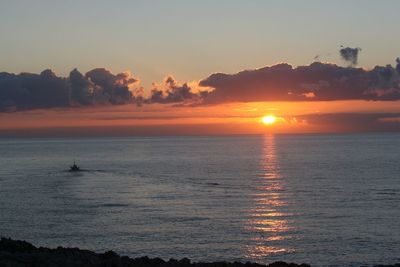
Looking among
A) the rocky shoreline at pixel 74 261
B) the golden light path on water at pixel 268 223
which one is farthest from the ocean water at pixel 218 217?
the rocky shoreline at pixel 74 261

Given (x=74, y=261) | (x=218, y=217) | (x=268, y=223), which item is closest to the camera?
(x=74, y=261)

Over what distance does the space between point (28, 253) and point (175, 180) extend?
91.1 m

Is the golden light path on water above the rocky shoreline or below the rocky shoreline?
below

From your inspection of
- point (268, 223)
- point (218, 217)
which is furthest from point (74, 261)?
point (218, 217)

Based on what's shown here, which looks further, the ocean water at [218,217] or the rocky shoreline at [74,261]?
the ocean water at [218,217]

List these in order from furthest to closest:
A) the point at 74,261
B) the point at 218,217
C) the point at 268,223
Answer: the point at 218,217 < the point at 268,223 < the point at 74,261

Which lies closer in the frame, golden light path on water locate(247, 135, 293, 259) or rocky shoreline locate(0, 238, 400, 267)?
rocky shoreline locate(0, 238, 400, 267)

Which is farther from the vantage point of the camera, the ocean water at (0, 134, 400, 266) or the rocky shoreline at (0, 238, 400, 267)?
the ocean water at (0, 134, 400, 266)

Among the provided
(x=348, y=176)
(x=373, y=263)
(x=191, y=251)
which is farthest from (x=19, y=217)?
(x=348, y=176)

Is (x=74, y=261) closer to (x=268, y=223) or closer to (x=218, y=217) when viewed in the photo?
(x=268, y=223)

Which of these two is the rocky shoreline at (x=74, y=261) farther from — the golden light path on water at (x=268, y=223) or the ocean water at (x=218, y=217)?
the golden light path on water at (x=268, y=223)

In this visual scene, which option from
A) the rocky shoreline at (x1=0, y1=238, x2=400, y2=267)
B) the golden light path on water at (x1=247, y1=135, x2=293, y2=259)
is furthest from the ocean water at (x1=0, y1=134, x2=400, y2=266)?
the rocky shoreline at (x1=0, y1=238, x2=400, y2=267)

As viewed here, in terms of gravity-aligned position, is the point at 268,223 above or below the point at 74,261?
below

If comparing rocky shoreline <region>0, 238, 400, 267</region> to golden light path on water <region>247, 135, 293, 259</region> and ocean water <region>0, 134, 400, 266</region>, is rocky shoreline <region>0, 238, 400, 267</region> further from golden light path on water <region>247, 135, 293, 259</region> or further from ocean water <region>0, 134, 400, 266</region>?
golden light path on water <region>247, 135, 293, 259</region>
